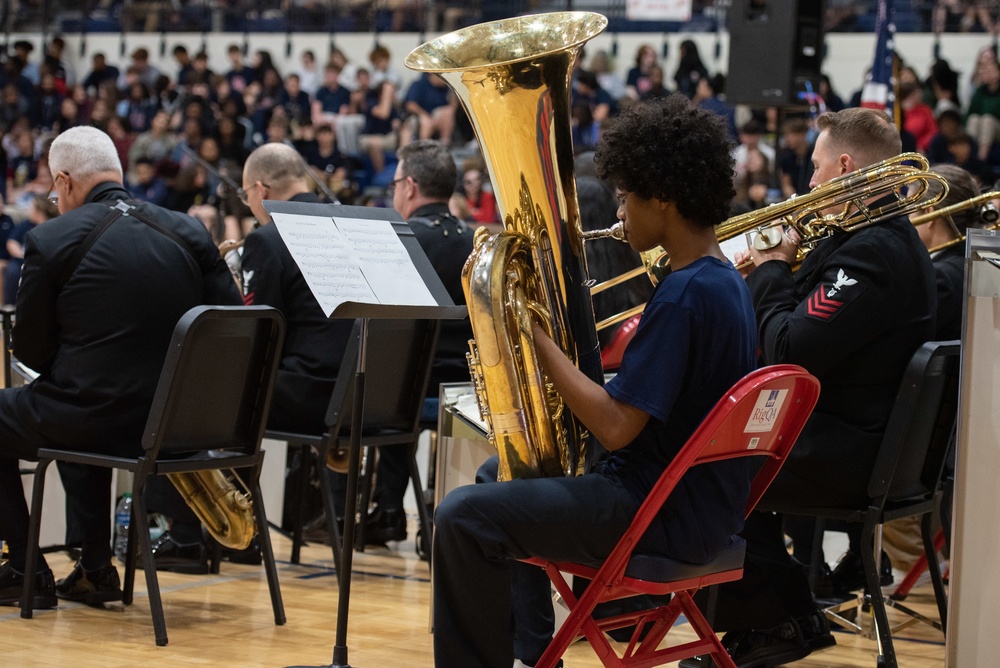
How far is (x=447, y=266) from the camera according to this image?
537 cm

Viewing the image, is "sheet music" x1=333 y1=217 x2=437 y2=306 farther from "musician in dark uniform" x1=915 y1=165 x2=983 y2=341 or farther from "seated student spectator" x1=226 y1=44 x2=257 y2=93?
"seated student spectator" x1=226 y1=44 x2=257 y2=93

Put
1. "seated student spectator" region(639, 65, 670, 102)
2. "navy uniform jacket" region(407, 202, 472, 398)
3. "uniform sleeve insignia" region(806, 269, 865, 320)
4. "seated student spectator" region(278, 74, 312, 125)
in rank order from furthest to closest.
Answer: "seated student spectator" region(278, 74, 312, 125)
"seated student spectator" region(639, 65, 670, 102)
"navy uniform jacket" region(407, 202, 472, 398)
"uniform sleeve insignia" region(806, 269, 865, 320)

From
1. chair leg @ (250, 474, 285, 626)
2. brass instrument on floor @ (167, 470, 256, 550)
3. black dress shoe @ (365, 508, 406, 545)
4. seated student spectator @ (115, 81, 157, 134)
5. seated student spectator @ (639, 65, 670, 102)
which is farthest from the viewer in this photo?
seated student spectator @ (115, 81, 157, 134)

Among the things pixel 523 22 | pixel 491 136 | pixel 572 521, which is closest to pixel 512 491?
pixel 572 521

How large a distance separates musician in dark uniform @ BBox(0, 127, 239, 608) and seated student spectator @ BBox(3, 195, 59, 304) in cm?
432

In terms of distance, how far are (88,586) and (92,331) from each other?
893mm

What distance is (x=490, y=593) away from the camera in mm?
2666

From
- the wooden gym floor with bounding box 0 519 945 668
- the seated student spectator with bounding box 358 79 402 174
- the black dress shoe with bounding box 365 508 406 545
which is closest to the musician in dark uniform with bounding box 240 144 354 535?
the wooden gym floor with bounding box 0 519 945 668

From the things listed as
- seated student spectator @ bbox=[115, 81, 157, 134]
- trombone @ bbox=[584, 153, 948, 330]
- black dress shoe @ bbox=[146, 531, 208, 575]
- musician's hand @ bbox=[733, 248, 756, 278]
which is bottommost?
black dress shoe @ bbox=[146, 531, 208, 575]

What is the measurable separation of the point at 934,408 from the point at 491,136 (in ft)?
5.19

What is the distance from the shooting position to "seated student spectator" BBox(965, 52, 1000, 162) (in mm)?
10594

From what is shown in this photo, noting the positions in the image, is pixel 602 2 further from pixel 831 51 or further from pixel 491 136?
pixel 491 136

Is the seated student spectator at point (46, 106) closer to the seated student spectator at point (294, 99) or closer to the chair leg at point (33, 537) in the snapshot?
the seated student spectator at point (294, 99)

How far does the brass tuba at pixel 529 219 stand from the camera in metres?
2.77
